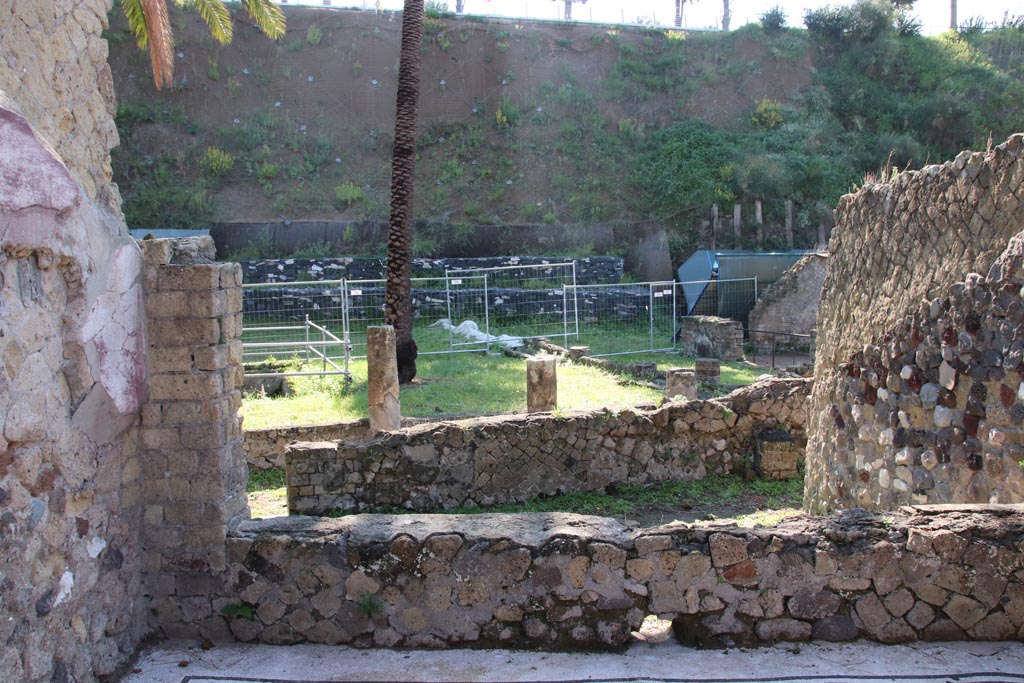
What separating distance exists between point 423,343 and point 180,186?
1623 cm

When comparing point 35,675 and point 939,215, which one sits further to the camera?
point 939,215

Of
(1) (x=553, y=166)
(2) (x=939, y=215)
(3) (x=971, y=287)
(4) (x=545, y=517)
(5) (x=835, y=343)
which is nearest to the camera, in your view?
(4) (x=545, y=517)

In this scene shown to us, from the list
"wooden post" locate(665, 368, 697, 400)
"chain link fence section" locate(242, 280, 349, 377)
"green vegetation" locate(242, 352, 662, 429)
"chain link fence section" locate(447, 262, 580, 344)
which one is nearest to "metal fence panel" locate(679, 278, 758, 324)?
"chain link fence section" locate(447, 262, 580, 344)

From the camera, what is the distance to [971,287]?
Answer: 4594 mm

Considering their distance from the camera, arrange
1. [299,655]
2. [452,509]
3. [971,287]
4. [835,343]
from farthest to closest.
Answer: [452,509], [835,343], [971,287], [299,655]

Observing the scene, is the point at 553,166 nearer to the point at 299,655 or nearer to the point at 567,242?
the point at 567,242

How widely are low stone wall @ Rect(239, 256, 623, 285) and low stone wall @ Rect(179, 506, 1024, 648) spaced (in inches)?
716

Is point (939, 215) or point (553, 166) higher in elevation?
point (553, 166)

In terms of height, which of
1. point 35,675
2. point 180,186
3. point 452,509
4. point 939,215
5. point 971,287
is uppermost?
point 180,186

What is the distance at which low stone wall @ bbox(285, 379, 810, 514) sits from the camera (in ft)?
24.2

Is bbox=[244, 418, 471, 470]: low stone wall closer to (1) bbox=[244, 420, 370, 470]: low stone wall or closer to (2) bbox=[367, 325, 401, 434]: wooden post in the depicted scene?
(1) bbox=[244, 420, 370, 470]: low stone wall

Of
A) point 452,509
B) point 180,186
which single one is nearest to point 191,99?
point 180,186

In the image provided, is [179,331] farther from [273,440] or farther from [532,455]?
[273,440]

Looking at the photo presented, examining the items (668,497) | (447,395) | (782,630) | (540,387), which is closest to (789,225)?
(447,395)
